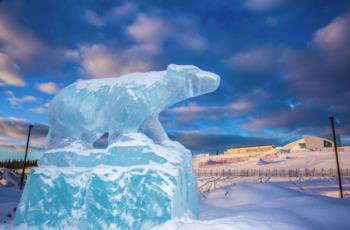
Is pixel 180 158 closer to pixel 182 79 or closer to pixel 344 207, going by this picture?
pixel 182 79

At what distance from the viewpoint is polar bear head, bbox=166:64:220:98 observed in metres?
7.76

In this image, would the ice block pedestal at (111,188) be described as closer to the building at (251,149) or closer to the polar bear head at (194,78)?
the polar bear head at (194,78)

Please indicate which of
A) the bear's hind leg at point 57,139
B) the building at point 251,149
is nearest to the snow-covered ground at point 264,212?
the bear's hind leg at point 57,139

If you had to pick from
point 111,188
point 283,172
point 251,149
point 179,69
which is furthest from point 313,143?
point 111,188

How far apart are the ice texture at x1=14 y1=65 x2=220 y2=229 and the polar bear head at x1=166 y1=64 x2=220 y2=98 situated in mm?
27

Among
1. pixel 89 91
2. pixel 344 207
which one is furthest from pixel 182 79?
pixel 344 207

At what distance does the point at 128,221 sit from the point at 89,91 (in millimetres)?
3845

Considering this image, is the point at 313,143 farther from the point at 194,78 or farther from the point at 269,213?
the point at 194,78

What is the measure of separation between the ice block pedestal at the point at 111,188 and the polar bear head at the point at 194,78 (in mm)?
1677

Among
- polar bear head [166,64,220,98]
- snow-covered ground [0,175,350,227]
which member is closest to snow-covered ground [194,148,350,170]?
snow-covered ground [0,175,350,227]

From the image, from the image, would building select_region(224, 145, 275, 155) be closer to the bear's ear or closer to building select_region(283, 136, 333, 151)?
building select_region(283, 136, 333, 151)

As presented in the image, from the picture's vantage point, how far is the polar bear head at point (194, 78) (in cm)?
776

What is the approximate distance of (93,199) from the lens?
654 centimetres

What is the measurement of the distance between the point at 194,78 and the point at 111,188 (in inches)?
144
